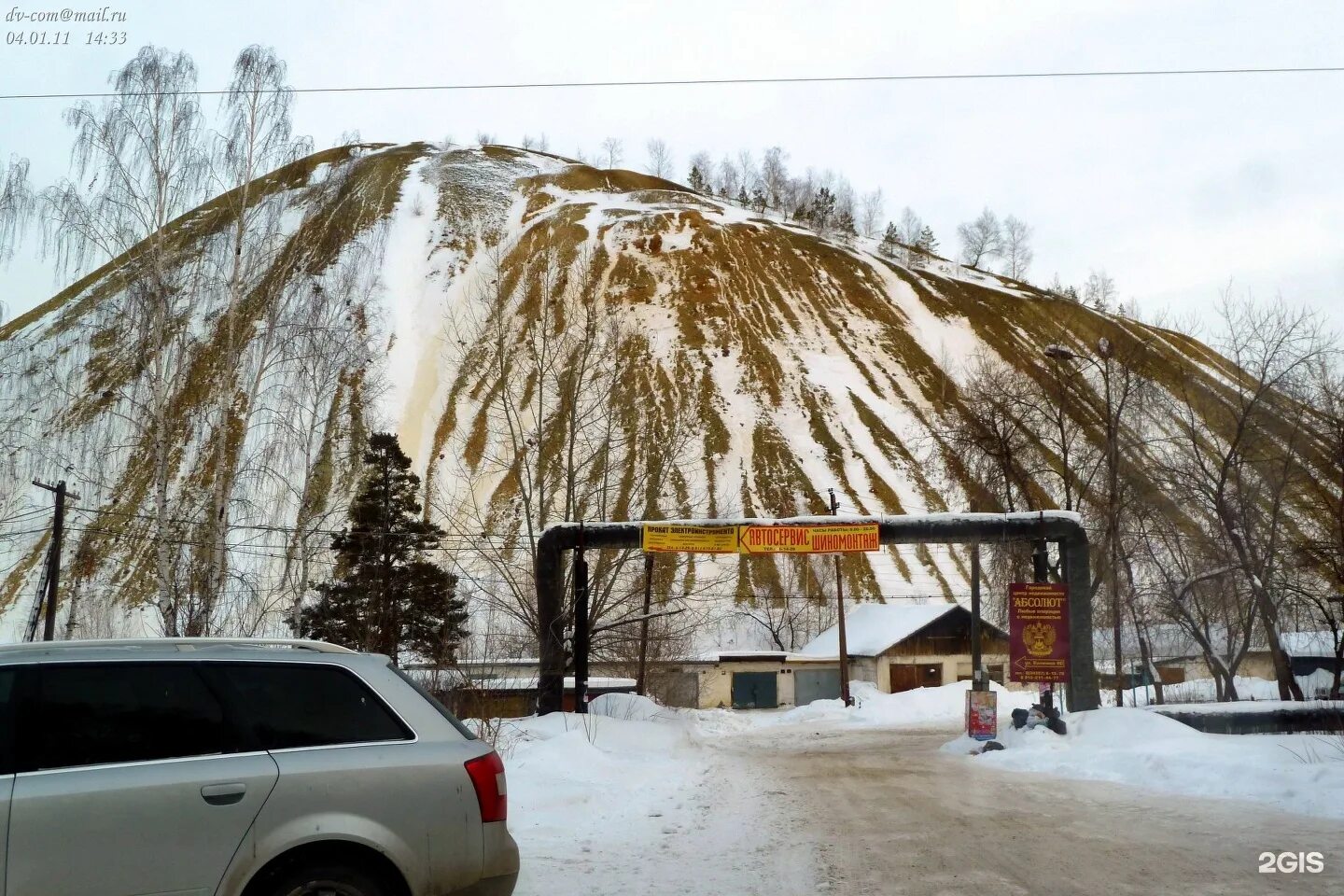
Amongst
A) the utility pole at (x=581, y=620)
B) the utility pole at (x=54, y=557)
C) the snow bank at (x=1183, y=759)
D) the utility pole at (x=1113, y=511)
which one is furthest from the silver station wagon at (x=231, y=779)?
the utility pole at (x=54, y=557)

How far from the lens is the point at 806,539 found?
2202cm

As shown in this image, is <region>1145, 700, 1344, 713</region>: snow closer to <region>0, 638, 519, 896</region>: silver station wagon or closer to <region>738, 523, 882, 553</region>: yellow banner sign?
<region>738, 523, 882, 553</region>: yellow banner sign

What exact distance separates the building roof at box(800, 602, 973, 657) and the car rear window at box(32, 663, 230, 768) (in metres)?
55.6

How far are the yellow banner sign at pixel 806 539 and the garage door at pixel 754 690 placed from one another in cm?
3767

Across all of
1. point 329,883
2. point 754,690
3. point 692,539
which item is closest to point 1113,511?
point 692,539

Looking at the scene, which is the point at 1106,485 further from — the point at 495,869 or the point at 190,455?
the point at 190,455

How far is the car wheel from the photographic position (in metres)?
4.42

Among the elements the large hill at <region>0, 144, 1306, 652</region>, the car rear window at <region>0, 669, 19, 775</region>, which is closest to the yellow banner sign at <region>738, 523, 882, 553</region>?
the large hill at <region>0, 144, 1306, 652</region>

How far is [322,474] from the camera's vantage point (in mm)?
25016

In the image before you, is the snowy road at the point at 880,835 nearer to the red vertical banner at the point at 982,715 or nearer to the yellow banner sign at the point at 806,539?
the red vertical banner at the point at 982,715

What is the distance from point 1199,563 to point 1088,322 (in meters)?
102

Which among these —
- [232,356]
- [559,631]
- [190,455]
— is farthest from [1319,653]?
[190,455]

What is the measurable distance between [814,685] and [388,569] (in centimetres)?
3109

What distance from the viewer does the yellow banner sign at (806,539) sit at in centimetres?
2180
